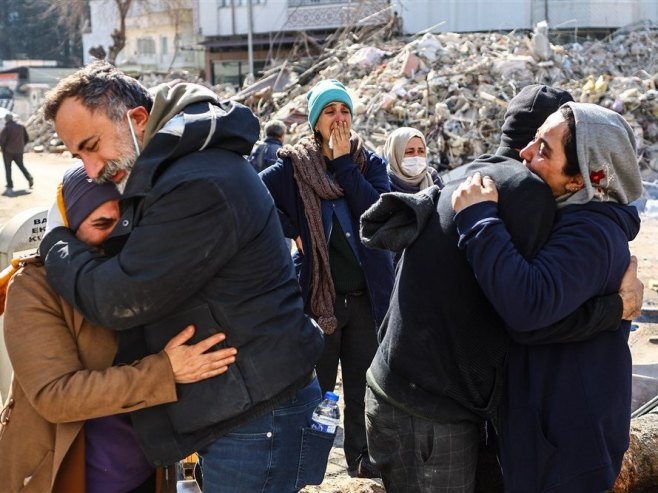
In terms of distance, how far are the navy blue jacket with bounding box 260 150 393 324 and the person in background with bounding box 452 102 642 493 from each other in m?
1.73

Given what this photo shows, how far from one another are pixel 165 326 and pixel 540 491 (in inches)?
44.3

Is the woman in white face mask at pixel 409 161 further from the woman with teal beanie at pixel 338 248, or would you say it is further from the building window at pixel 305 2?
the building window at pixel 305 2

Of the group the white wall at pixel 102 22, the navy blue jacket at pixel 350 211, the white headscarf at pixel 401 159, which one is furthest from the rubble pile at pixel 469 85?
the white wall at pixel 102 22

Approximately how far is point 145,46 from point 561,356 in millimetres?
45192

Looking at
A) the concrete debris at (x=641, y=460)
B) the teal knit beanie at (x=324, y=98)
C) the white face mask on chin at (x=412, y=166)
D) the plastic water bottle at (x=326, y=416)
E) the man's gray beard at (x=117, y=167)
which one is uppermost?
the teal knit beanie at (x=324, y=98)

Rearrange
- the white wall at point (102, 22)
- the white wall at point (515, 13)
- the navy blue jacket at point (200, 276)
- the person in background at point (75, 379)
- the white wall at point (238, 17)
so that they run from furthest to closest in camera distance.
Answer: the white wall at point (102, 22) < the white wall at point (238, 17) < the white wall at point (515, 13) < the person in background at point (75, 379) < the navy blue jacket at point (200, 276)

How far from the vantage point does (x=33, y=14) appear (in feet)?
174

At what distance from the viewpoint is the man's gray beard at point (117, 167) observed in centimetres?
211

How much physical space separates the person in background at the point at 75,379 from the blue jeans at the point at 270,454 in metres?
0.22

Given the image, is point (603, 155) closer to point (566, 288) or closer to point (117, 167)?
point (566, 288)

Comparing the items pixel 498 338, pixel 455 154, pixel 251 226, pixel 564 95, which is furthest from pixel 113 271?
pixel 455 154

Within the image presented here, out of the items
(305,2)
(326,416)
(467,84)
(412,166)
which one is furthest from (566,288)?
(305,2)

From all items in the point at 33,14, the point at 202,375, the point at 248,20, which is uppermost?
the point at 33,14

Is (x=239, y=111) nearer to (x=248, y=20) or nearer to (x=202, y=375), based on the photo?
(x=202, y=375)
